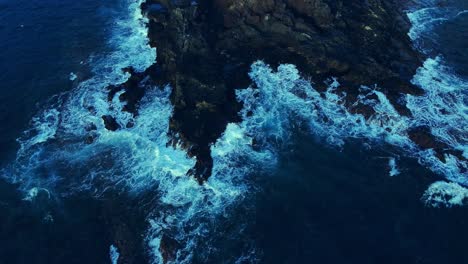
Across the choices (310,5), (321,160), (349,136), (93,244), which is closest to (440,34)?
(310,5)

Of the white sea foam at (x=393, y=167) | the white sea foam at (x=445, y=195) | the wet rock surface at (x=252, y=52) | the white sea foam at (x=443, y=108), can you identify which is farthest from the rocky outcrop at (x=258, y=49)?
the white sea foam at (x=445, y=195)

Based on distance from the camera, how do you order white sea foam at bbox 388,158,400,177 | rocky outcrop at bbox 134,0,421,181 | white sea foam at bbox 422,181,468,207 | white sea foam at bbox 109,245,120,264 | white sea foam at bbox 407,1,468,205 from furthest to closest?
rocky outcrop at bbox 134,0,421,181 → white sea foam at bbox 407,1,468,205 → white sea foam at bbox 388,158,400,177 → white sea foam at bbox 422,181,468,207 → white sea foam at bbox 109,245,120,264

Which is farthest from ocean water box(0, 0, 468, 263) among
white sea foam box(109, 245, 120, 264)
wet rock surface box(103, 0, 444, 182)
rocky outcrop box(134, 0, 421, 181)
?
rocky outcrop box(134, 0, 421, 181)

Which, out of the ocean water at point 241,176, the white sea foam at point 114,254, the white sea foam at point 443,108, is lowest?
the white sea foam at point 114,254

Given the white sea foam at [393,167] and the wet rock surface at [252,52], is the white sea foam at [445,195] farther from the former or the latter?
the wet rock surface at [252,52]

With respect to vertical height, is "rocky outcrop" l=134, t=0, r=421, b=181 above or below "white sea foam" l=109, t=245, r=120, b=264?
above

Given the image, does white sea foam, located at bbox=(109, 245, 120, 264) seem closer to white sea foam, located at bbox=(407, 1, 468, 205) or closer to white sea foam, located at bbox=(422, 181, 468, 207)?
white sea foam, located at bbox=(422, 181, 468, 207)

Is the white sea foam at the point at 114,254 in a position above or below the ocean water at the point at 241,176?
below

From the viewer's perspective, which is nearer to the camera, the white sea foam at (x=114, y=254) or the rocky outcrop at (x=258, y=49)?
the white sea foam at (x=114, y=254)
